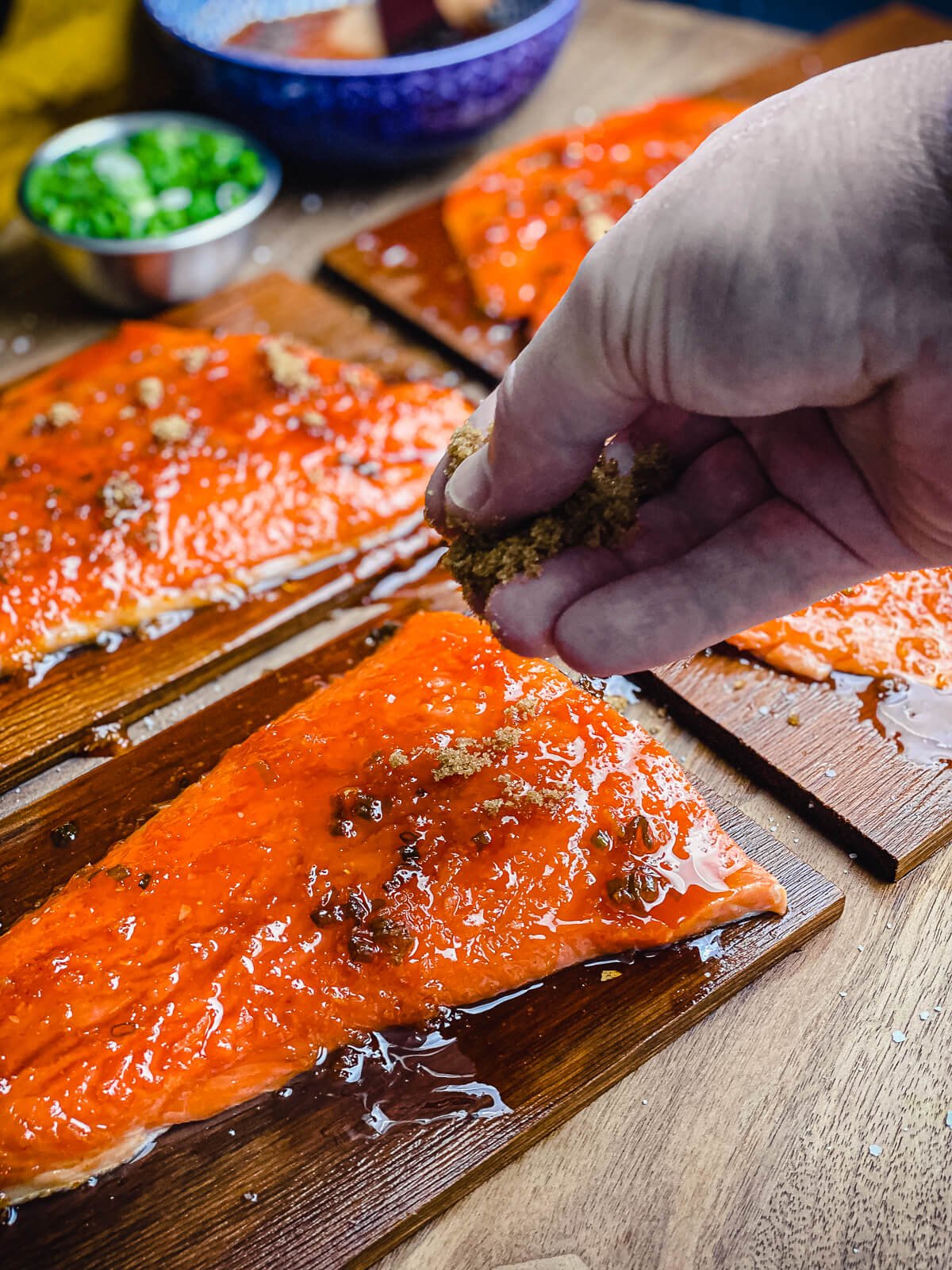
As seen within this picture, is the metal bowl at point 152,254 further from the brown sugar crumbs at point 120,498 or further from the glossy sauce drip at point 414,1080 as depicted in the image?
the glossy sauce drip at point 414,1080

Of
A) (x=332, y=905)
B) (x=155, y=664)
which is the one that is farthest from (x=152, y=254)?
(x=332, y=905)

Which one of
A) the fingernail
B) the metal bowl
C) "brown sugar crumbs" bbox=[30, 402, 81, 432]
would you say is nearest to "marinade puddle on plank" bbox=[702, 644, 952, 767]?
the fingernail

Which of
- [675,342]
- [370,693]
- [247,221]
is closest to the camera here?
[675,342]

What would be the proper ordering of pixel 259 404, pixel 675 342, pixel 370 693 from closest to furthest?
pixel 675 342 → pixel 370 693 → pixel 259 404

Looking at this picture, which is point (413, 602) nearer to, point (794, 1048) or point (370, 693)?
point (370, 693)

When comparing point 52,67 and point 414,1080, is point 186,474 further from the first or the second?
point 52,67

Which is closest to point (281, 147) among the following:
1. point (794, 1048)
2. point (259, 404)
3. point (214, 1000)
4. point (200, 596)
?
point (259, 404)

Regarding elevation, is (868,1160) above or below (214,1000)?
below
